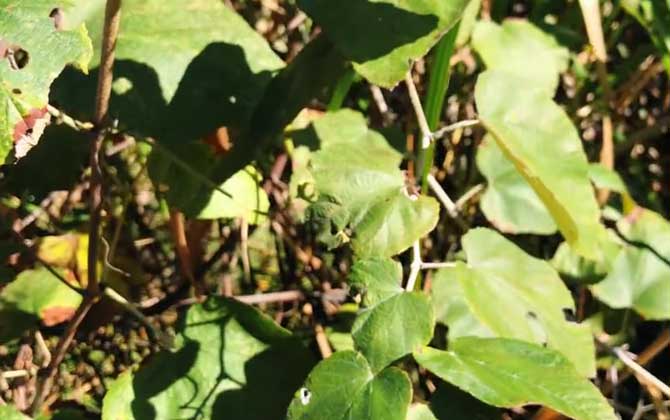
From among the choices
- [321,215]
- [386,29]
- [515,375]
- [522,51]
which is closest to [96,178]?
[321,215]

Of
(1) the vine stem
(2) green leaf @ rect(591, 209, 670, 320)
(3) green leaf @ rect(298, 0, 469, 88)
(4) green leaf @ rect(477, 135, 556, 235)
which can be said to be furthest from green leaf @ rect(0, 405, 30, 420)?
(2) green leaf @ rect(591, 209, 670, 320)

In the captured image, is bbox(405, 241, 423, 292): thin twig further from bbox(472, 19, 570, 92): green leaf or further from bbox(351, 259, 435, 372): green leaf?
bbox(472, 19, 570, 92): green leaf

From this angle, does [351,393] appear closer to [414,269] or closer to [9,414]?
[414,269]

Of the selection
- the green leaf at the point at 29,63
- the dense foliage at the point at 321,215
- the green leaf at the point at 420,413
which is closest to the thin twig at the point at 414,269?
the dense foliage at the point at 321,215

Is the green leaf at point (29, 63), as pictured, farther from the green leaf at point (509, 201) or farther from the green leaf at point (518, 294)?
the green leaf at point (509, 201)

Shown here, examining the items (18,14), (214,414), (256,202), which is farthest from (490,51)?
(18,14)
